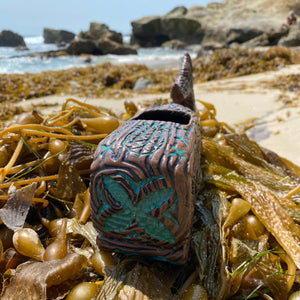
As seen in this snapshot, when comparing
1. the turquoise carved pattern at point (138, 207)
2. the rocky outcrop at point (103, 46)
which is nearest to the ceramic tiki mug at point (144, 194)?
the turquoise carved pattern at point (138, 207)

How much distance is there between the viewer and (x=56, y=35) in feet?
125

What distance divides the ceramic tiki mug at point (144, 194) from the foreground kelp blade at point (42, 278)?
0.34 feet

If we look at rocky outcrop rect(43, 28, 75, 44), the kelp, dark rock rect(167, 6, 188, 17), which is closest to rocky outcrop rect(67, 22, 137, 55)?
dark rock rect(167, 6, 188, 17)

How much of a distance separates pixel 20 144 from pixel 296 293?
109 centimetres

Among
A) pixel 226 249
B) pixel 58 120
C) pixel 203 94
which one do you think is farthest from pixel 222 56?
pixel 226 249

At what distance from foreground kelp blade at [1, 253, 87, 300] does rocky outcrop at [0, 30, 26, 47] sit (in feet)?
97.4

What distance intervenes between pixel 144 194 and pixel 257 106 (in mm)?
3034

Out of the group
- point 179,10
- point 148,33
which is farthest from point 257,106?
point 179,10

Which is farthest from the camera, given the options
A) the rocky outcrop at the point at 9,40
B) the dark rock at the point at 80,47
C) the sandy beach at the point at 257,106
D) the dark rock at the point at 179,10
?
the dark rock at the point at 179,10

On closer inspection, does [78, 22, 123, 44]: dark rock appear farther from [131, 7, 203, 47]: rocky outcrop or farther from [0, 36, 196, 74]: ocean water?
[131, 7, 203, 47]: rocky outcrop

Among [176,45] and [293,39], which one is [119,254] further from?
[176,45]

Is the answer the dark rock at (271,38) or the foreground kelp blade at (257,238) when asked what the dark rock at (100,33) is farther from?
the foreground kelp blade at (257,238)

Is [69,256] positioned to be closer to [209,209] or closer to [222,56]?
[209,209]

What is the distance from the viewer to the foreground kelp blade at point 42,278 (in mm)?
725
